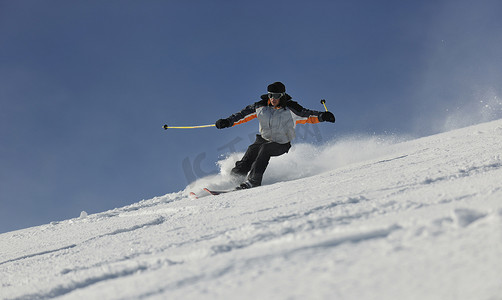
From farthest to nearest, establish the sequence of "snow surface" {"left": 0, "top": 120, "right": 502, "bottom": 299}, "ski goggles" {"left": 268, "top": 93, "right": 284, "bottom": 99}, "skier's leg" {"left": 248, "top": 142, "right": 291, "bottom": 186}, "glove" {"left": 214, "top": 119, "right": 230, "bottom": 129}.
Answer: "glove" {"left": 214, "top": 119, "right": 230, "bottom": 129}, "ski goggles" {"left": 268, "top": 93, "right": 284, "bottom": 99}, "skier's leg" {"left": 248, "top": 142, "right": 291, "bottom": 186}, "snow surface" {"left": 0, "top": 120, "right": 502, "bottom": 299}

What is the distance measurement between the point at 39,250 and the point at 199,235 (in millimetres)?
1924

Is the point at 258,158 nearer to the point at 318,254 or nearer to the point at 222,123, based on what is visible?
the point at 222,123

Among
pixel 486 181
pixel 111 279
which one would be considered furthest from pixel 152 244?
pixel 486 181

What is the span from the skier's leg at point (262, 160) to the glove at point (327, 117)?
2.60 feet

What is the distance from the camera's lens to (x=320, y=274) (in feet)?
3.83

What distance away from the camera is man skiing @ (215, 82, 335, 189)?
5.84 m

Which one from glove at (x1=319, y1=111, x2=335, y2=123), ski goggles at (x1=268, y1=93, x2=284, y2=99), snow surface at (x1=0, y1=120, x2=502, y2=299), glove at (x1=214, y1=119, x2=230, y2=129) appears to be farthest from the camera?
glove at (x1=214, y1=119, x2=230, y2=129)

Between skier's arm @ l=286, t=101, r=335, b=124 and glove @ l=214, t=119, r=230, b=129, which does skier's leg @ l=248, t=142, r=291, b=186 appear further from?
glove @ l=214, t=119, r=230, b=129

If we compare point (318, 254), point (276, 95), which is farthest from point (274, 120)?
point (318, 254)

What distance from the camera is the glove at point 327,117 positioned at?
597 cm

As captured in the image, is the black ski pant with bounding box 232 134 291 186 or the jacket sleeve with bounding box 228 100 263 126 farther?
the jacket sleeve with bounding box 228 100 263 126

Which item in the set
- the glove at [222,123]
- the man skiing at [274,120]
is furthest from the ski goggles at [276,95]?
the glove at [222,123]

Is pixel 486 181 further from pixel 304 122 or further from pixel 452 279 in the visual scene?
pixel 304 122

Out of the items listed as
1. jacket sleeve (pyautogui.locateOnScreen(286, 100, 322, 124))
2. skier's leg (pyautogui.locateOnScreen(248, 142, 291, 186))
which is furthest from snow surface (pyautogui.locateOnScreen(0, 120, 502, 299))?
jacket sleeve (pyautogui.locateOnScreen(286, 100, 322, 124))
